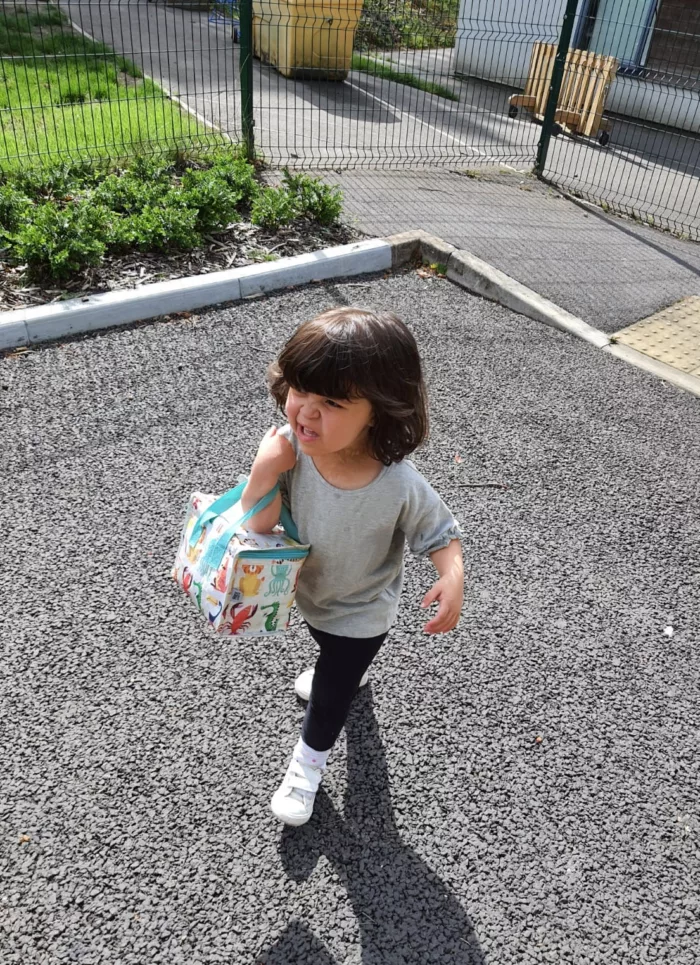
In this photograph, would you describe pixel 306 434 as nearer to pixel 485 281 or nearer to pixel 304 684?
pixel 304 684

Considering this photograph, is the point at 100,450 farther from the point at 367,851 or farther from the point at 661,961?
the point at 661,961

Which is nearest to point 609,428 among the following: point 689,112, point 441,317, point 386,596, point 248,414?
point 441,317

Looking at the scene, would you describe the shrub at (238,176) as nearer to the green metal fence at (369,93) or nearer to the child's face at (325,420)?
the green metal fence at (369,93)

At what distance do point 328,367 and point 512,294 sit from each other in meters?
4.22

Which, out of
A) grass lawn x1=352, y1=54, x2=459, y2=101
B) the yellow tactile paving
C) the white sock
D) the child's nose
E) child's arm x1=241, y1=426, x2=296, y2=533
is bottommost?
the yellow tactile paving

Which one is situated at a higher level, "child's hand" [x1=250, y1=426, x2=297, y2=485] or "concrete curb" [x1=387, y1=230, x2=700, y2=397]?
"child's hand" [x1=250, y1=426, x2=297, y2=485]

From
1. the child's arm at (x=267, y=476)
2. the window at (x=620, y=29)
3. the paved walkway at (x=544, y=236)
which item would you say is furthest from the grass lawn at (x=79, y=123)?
the window at (x=620, y=29)

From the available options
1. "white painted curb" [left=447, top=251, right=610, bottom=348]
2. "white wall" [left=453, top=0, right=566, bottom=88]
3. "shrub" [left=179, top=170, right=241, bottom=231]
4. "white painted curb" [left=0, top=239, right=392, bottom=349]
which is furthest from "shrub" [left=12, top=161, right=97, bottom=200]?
"white wall" [left=453, top=0, right=566, bottom=88]

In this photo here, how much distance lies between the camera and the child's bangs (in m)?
1.61

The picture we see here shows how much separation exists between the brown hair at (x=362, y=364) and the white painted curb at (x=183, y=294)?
10.7 ft

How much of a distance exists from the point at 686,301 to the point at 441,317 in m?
2.17

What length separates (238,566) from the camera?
1.82 metres

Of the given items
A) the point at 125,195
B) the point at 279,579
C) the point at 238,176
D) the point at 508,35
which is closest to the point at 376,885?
the point at 279,579

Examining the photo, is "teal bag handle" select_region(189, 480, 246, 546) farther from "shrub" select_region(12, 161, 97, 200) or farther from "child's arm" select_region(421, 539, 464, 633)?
"shrub" select_region(12, 161, 97, 200)
